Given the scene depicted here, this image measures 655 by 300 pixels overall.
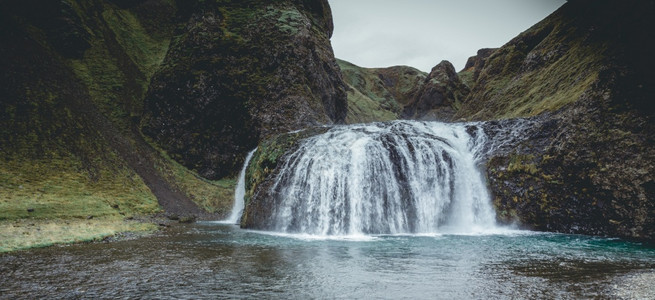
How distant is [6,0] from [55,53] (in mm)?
7138

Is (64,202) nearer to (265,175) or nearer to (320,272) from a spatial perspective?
(265,175)

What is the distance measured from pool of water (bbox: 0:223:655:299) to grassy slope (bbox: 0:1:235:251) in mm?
4114

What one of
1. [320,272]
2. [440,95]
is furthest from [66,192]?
[440,95]

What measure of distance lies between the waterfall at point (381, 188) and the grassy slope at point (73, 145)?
8868 millimetres

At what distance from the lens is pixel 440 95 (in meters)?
90.2

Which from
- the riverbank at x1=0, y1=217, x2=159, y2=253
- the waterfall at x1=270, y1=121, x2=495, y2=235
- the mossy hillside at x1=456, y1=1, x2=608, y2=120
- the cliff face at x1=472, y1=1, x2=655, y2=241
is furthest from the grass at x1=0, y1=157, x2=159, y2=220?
the mossy hillside at x1=456, y1=1, x2=608, y2=120

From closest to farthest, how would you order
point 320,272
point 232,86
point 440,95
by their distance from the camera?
1. point 320,272
2. point 232,86
3. point 440,95

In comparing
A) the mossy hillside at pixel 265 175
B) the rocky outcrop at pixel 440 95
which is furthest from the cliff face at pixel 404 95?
the mossy hillside at pixel 265 175

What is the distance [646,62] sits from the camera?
50.5 ft

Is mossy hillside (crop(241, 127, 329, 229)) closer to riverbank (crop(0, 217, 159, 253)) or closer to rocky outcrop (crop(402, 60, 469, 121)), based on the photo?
riverbank (crop(0, 217, 159, 253))

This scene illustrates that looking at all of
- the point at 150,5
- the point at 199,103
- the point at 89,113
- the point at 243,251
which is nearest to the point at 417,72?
the point at 150,5

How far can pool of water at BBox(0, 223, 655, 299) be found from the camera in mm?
5617

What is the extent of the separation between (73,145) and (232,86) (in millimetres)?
18046

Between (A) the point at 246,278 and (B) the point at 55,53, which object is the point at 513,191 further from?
(B) the point at 55,53
